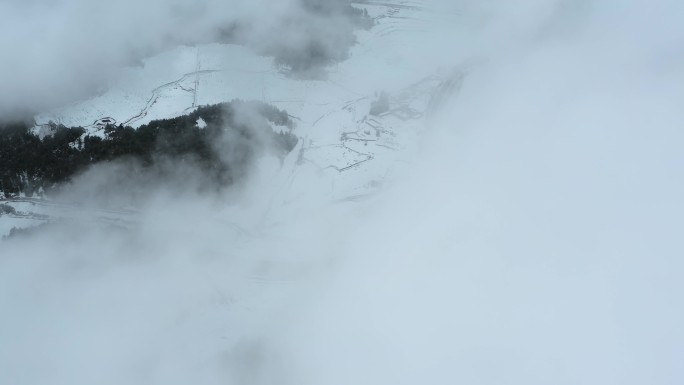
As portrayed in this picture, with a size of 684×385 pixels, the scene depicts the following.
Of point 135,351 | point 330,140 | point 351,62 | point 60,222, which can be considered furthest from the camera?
point 351,62

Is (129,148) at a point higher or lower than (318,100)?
lower

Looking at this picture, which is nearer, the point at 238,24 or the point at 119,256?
the point at 119,256

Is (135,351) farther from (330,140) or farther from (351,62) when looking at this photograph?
(351,62)

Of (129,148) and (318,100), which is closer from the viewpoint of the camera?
(129,148)

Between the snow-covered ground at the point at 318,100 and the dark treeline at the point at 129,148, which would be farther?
the snow-covered ground at the point at 318,100


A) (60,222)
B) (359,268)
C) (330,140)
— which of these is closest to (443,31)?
(330,140)

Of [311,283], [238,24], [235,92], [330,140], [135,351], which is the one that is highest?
[238,24]

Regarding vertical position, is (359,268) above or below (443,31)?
below

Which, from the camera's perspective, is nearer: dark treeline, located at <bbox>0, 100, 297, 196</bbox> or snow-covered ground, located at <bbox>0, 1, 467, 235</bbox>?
dark treeline, located at <bbox>0, 100, 297, 196</bbox>
